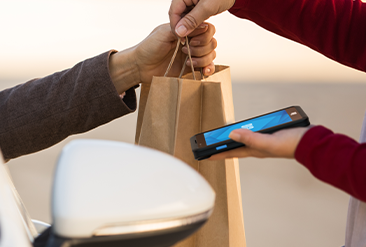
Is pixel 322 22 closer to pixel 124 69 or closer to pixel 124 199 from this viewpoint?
pixel 124 69

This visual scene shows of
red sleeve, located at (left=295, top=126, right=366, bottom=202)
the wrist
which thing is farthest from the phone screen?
the wrist

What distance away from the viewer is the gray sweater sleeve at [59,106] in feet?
2.53

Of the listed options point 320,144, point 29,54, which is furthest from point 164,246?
point 29,54

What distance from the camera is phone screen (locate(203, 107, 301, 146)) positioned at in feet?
1.69

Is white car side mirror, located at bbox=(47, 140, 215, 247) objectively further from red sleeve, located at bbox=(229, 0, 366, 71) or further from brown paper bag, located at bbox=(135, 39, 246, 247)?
red sleeve, located at bbox=(229, 0, 366, 71)

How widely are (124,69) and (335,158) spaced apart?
24.0 inches

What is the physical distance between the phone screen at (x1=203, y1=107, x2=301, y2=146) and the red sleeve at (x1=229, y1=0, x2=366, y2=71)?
0.30m

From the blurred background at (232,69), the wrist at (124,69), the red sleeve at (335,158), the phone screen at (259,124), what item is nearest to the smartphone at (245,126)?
the phone screen at (259,124)

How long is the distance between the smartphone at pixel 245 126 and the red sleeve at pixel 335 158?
101 mm

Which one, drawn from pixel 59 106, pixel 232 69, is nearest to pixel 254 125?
pixel 59 106

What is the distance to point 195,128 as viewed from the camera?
2.09 feet

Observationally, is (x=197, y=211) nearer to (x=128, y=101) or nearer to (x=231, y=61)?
(x=128, y=101)

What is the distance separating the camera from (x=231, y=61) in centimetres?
347

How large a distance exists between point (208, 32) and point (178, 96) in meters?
0.25
